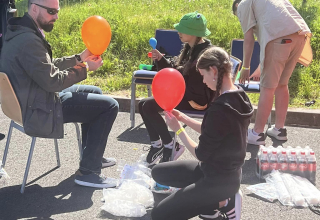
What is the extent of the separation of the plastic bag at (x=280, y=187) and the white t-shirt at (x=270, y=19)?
1.30m

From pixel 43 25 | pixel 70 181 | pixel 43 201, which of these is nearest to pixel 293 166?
pixel 70 181

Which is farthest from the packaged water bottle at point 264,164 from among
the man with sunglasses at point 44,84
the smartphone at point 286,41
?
the man with sunglasses at point 44,84

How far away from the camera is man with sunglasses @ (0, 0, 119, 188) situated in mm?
3557

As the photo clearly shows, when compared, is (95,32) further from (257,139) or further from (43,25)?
(257,139)

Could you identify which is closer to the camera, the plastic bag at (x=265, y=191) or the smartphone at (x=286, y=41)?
the plastic bag at (x=265, y=191)

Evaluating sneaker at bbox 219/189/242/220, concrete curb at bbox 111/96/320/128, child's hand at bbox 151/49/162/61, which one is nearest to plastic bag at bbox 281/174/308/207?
sneaker at bbox 219/189/242/220

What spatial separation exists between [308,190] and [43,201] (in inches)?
86.5

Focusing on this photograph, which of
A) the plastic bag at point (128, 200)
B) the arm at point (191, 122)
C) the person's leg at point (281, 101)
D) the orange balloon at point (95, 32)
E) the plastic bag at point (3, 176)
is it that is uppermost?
the orange balloon at point (95, 32)

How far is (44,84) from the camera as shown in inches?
141

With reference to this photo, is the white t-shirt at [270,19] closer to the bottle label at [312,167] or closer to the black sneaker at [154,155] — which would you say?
the bottle label at [312,167]

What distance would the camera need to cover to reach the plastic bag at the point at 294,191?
145 inches

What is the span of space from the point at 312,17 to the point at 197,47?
167 inches

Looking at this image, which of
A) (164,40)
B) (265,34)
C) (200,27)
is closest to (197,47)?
(200,27)

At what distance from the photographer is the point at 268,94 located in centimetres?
490
